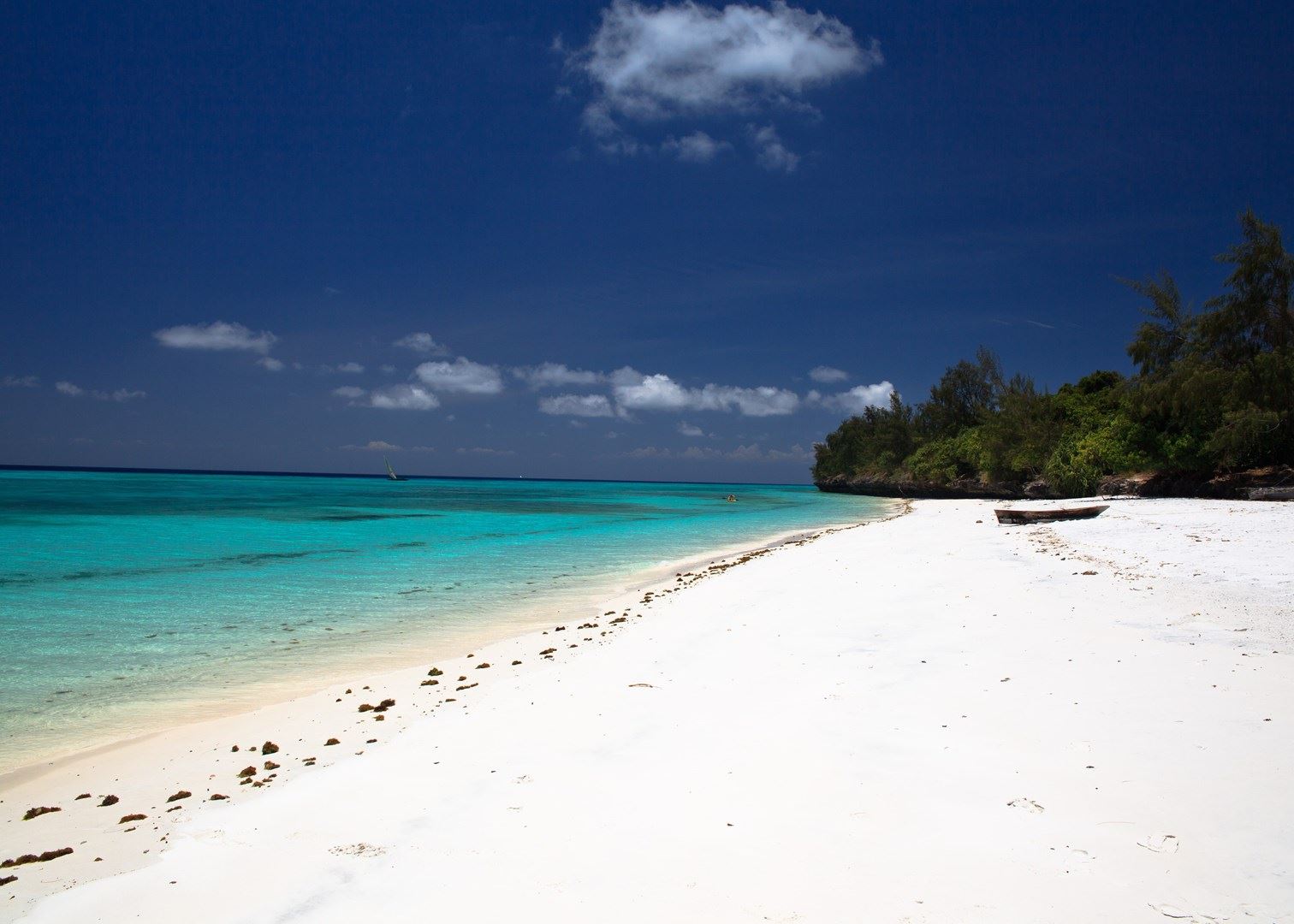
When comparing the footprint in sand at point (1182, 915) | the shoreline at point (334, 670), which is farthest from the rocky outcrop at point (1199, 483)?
the footprint in sand at point (1182, 915)

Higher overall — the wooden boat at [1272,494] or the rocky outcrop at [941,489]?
the wooden boat at [1272,494]

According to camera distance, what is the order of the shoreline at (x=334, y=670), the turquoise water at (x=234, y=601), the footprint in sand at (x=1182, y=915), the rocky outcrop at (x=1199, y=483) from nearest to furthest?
1. the footprint in sand at (x=1182, y=915)
2. the shoreline at (x=334, y=670)
3. the turquoise water at (x=234, y=601)
4. the rocky outcrop at (x=1199, y=483)

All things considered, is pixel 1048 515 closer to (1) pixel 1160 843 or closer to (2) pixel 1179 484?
(2) pixel 1179 484

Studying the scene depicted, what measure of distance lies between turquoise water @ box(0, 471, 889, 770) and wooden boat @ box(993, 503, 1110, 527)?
10.5 m

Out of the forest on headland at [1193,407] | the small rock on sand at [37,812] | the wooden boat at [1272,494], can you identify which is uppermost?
the forest on headland at [1193,407]

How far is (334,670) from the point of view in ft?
31.2

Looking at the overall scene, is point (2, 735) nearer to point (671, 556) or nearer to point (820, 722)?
point (820, 722)

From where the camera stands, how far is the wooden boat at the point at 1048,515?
66.8 ft

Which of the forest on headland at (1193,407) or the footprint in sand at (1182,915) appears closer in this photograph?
the footprint in sand at (1182,915)

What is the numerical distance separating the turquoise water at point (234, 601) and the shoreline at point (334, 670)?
0.06m

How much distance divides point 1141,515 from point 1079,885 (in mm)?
19669

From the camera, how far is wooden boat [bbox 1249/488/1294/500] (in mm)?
23791

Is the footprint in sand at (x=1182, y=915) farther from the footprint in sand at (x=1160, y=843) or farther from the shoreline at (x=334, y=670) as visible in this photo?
the shoreline at (x=334, y=670)

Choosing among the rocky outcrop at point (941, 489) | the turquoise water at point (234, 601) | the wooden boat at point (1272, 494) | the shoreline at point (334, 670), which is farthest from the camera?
the rocky outcrop at point (941, 489)
